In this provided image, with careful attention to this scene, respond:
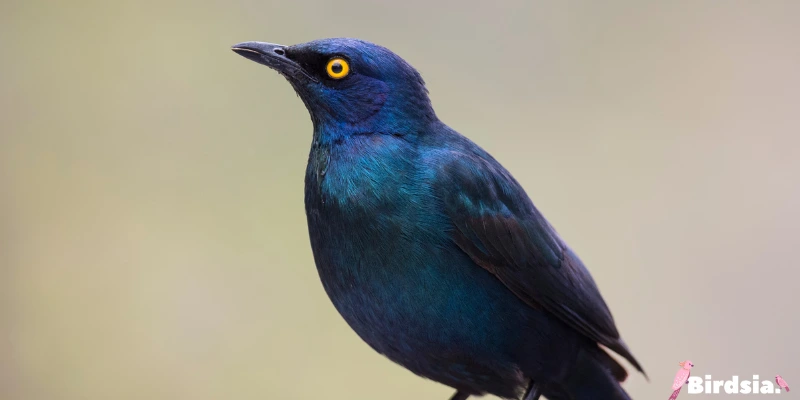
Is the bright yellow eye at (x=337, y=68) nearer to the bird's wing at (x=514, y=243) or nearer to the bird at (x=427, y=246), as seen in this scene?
the bird at (x=427, y=246)

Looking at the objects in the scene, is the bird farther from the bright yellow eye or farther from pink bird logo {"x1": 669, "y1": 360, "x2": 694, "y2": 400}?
pink bird logo {"x1": 669, "y1": 360, "x2": 694, "y2": 400}

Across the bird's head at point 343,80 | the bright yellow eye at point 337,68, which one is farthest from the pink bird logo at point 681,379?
the bright yellow eye at point 337,68

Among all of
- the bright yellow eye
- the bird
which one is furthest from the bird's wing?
the bright yellow eye

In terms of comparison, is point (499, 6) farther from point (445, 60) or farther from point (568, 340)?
point (568, 340)

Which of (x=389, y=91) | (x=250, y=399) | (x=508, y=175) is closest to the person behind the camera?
(x=389, y=91)

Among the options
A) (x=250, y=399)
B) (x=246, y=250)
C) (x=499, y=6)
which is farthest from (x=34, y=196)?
(x=499, y=6)

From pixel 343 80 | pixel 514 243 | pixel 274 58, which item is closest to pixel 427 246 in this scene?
pixel 514 243
